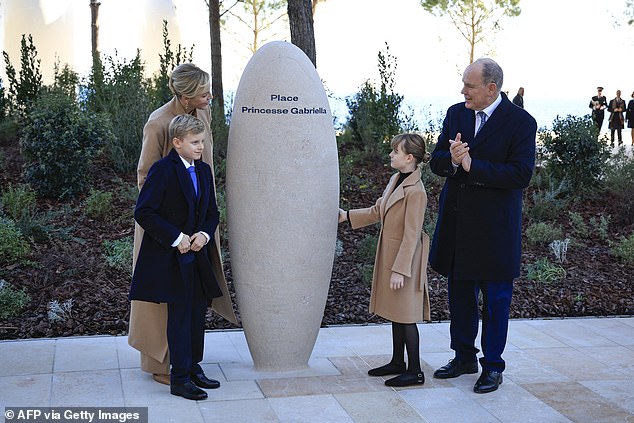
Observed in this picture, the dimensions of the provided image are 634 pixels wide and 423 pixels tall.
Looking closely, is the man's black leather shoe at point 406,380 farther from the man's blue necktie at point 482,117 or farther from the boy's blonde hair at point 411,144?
the man's blue necktie at point 482,117

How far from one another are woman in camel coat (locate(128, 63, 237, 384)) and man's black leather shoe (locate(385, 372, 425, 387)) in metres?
1.14

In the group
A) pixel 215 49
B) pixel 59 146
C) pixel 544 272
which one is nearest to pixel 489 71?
pixel 544 272

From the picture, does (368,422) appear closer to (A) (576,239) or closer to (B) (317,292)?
(B) (317,292)

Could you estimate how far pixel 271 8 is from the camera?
21.8 meters

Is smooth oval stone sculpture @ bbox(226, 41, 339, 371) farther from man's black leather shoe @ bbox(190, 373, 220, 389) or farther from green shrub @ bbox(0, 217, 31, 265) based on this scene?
green shrub @ bbox(0, 217, 31, 265)

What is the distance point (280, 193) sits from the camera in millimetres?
4664

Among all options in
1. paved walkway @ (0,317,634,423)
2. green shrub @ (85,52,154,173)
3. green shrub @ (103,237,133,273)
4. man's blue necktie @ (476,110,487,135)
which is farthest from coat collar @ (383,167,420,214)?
green shrub @ (85,52,154,173)

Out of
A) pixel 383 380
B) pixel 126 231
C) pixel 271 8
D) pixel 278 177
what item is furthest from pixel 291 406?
pixel 271 8

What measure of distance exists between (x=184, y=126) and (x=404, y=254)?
141 cm

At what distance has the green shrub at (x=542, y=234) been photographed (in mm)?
8234

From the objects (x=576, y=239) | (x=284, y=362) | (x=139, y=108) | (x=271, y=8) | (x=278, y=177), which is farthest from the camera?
(x=271, y=8)

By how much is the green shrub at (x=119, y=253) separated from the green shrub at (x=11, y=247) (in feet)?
2.22

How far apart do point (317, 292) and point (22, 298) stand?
2.46 m

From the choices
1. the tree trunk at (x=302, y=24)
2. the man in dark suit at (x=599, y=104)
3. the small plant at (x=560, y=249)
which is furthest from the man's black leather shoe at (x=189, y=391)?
the man in dark suit at (x=599, y=104)
